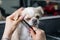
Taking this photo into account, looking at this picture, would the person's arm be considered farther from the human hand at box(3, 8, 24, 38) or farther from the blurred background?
the blurred background

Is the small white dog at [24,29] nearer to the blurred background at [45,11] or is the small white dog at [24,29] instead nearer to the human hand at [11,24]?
the human hand at [11,24]

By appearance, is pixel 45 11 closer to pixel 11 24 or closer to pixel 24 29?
pixel 24 29

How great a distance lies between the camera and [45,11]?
158 inches

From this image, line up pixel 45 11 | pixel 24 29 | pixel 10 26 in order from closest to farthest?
1. pixel 10 26
2. pixel 24 29
3. pixel 45 11

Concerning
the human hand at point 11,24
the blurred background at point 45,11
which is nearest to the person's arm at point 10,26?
the human hand at point 11,24

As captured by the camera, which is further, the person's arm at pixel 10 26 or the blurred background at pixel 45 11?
the blurred background at pixel 45 11

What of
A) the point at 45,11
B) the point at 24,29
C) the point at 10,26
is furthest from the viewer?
the point at 45,11

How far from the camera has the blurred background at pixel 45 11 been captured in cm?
361

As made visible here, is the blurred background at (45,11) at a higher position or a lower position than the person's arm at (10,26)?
lower

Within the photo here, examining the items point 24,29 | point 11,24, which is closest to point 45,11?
point 24,29

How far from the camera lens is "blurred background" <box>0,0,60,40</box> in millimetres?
3611

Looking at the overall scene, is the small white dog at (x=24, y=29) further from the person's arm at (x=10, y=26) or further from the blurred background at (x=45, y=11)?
the blurred background at (x=45, y=11)

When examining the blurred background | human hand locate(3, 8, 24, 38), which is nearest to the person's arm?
human hand locate(3, 8, 24, 38)

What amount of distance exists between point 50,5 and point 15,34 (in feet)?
8.97
